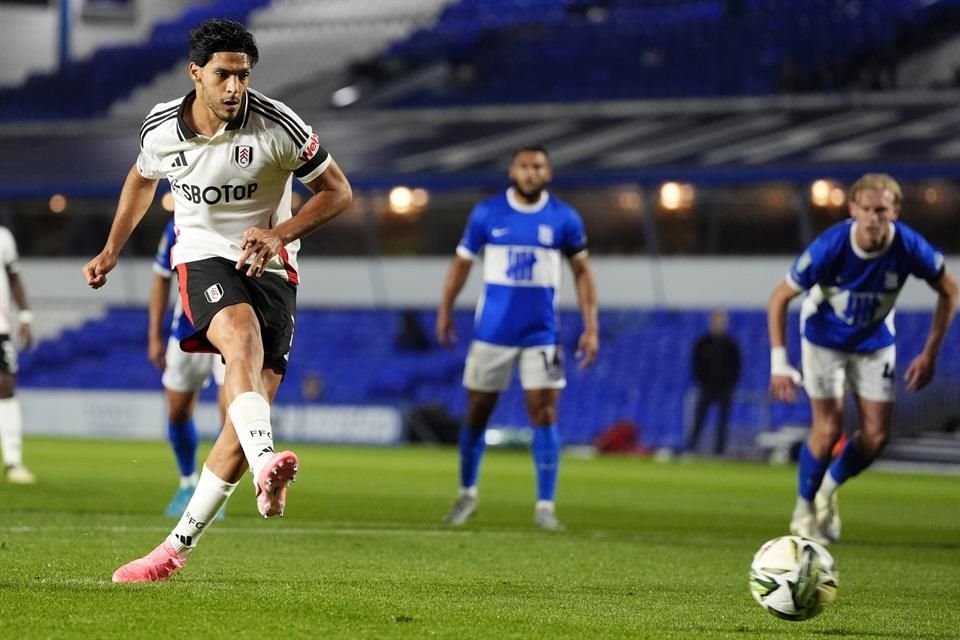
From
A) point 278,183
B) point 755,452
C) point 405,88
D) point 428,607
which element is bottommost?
point 755,452

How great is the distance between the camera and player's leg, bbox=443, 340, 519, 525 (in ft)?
39.1

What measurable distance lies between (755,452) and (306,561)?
16562 mm

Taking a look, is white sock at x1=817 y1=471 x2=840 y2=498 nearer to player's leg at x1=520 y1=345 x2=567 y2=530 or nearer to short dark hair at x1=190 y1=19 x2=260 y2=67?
player's leg at x1=520 y1=345 x2=567 y2=530

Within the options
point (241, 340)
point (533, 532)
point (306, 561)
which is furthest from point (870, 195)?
point (241, 340)

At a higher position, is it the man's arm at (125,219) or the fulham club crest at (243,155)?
the fulham club crest at (243,155)

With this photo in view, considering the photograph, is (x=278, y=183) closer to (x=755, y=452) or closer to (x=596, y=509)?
(x=596, y=509)

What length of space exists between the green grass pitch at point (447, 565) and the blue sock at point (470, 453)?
1.31 feet

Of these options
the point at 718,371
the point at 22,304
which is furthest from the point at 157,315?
the point at 718,371

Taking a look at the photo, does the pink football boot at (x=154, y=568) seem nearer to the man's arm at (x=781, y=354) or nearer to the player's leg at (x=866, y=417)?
the man's arm at (x=781, y=354)

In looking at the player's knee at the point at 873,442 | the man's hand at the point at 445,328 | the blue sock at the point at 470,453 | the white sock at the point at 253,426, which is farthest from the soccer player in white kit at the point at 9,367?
the white sock at the point at 253,426

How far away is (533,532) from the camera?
1098cm

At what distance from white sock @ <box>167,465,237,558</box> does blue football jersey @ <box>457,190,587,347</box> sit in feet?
16.8

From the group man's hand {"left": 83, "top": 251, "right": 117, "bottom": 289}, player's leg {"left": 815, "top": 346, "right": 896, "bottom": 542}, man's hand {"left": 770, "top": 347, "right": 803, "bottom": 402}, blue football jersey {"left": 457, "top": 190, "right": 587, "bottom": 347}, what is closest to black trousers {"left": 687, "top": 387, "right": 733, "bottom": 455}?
blue football jersey {"left": 457, "top": 190, "right": 587, "bottom": 347}

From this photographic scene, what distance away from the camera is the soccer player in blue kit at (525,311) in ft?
39.0
